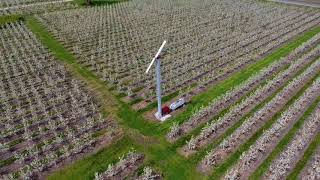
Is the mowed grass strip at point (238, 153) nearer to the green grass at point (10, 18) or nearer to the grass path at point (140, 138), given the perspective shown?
the grass path at point (140, 138)

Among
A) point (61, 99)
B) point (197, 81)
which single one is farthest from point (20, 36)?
point (197, 81)

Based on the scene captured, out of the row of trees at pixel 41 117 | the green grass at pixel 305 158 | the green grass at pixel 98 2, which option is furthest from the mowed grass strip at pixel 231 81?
the green grass at pixel 98 2

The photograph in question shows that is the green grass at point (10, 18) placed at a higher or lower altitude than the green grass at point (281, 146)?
higher

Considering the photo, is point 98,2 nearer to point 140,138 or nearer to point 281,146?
point 140,138

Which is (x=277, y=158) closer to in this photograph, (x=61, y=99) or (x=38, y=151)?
(x=38, y=151)

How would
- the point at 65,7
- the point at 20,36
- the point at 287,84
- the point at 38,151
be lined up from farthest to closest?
the point at 65,7
the point at 20,36
the point at 287,84
the point at 38,151
